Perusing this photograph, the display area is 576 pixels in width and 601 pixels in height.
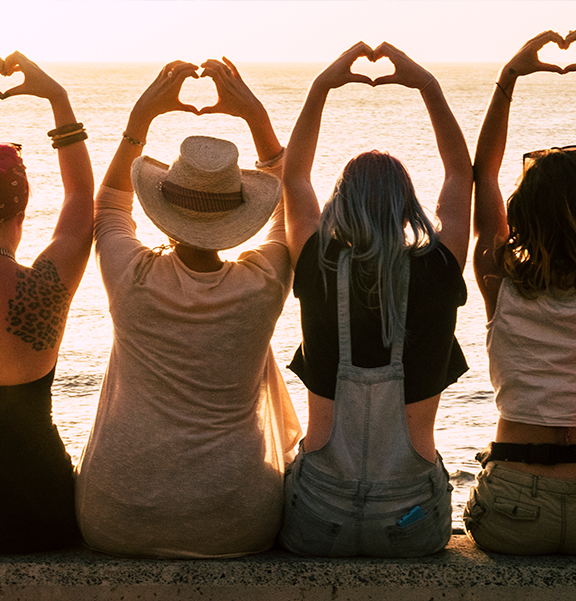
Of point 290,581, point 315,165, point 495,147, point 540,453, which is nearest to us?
point 290,581

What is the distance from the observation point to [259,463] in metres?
2.12

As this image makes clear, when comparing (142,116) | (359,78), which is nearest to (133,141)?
(142,116)

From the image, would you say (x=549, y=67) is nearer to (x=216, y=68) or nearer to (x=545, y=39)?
(x=545, y=39)

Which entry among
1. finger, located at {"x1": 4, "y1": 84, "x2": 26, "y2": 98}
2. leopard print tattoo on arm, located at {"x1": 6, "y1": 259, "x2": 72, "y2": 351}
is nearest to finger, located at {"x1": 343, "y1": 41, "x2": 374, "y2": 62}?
finger, located at {"x1": 4, "y1": 84, "x2": 26, "y2": 98}

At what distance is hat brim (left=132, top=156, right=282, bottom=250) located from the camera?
80.4 inches

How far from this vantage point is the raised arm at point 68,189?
7.20 ft

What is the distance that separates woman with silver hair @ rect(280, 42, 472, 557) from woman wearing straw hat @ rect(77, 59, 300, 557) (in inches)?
5.2

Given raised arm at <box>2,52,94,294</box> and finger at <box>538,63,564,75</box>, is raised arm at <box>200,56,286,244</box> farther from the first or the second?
finger at <box>538,63,564,75</box>

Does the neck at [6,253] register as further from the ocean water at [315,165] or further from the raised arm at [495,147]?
the raised arm at [495,147]

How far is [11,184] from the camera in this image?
212cm

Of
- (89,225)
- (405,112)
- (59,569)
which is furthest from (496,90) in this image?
(405,112)

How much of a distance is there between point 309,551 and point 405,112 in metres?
39.0

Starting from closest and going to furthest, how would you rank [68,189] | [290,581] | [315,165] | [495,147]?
1. [290,581]
2. [68,189]
3. [495,147]
4. [315,165]

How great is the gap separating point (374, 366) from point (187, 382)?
46 cm
